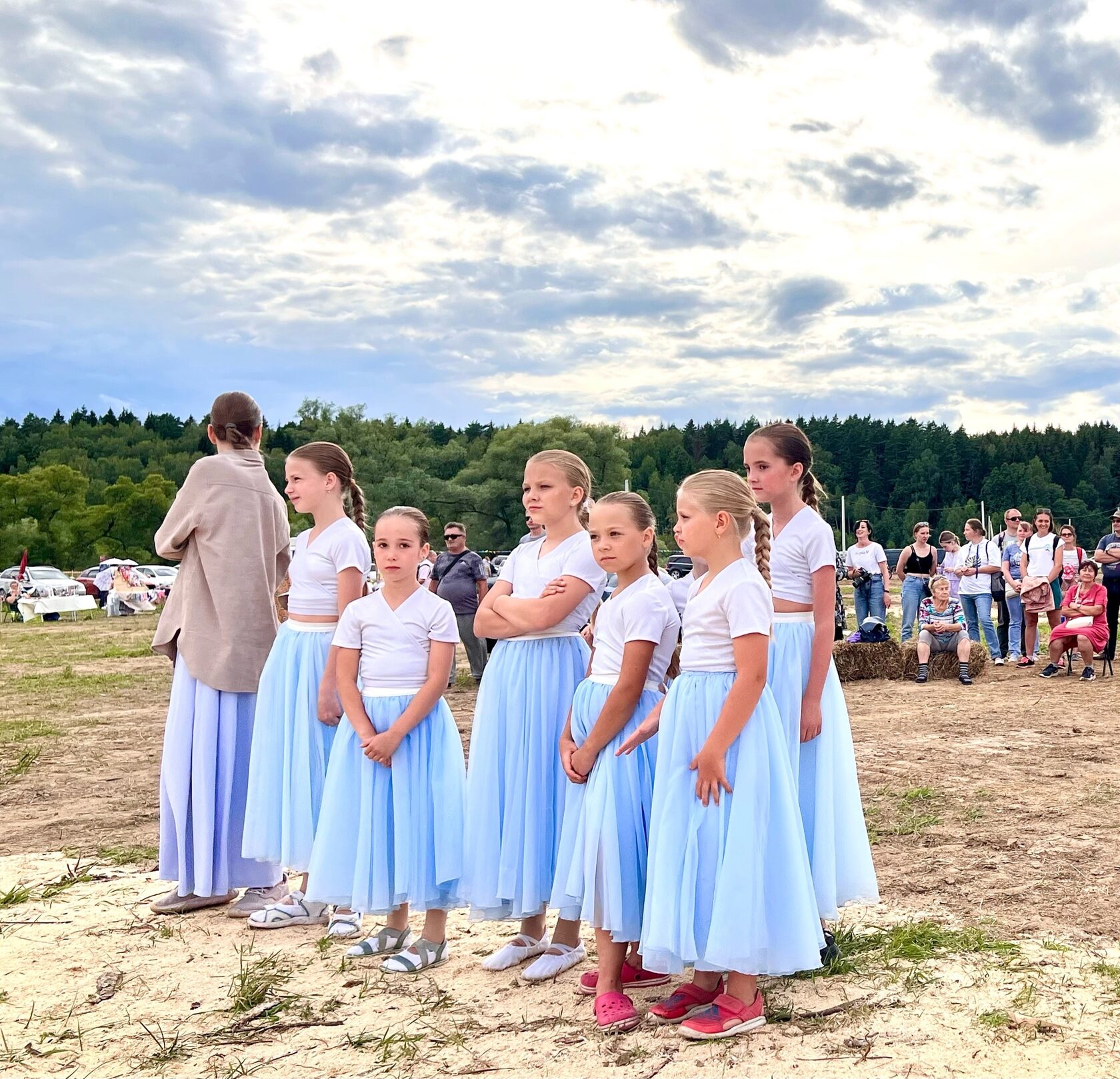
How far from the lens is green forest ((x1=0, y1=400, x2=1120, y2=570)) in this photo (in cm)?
7912

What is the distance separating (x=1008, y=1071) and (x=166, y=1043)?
2595 mm

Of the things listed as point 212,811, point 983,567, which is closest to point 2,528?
point 983,567

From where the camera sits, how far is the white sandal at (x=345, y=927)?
4.63m

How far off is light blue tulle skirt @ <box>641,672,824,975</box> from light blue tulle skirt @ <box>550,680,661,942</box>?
12cm

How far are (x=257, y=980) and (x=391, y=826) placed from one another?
722 mm

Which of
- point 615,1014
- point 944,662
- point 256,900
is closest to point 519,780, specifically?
point 615,1014

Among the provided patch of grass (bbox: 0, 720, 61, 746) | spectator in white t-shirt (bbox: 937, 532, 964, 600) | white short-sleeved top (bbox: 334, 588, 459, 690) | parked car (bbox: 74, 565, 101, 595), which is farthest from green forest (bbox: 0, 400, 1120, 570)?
white short-sleeved top (bbox: 334, 588, 459, 690)

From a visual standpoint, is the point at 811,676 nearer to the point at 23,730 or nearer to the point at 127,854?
the point at 127,854

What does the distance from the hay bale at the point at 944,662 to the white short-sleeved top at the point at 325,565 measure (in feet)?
35.4

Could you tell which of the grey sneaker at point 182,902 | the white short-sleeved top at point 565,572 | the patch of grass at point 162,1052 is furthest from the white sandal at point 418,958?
the white short-sleeved top at point 565,572

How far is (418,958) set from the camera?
427cm

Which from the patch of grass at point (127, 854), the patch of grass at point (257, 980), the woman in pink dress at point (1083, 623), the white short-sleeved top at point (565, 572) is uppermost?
the white short-sleeved top at point (565, 572)

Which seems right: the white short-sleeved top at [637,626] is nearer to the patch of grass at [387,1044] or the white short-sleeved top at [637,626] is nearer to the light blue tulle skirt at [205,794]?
the patch of grass at [387,1044]

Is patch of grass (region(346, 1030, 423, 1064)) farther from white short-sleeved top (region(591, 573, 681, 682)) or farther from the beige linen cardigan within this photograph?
the beige linen cardigan
